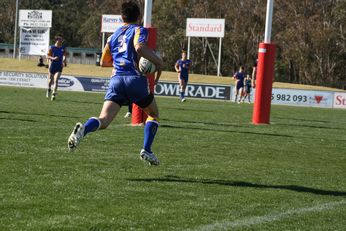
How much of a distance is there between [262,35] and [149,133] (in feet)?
209

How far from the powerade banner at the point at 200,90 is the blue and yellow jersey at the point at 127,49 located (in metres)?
33.8

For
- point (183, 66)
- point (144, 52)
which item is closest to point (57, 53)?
point (183, 66)

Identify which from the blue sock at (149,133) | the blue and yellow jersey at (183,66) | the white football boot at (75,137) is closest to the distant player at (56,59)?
the blue and yellow jersey at (183,66)

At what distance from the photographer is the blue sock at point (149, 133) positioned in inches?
365

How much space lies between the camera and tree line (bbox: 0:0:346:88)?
67250 millimetres

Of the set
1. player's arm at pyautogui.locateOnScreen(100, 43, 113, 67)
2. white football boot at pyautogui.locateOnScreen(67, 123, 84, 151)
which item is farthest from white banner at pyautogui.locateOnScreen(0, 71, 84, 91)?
white football boot at pyautogui.locateOnScreen(67, 123, 84, 151)

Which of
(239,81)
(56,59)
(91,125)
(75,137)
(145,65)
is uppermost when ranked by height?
(56,59)

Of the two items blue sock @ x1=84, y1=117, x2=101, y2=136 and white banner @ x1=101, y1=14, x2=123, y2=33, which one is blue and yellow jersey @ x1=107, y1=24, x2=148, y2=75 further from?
white banner @ x1=101, y1=14, x2=123, y2=33

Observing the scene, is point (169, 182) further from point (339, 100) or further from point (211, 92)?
point (211, 92)

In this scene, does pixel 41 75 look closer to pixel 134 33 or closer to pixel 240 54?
pixel 240 54

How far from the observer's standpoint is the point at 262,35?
236 feet

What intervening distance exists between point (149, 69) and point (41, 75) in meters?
38.0

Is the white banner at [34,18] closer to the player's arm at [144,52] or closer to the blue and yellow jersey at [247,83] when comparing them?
the blue and yellow jersey at [247,83]

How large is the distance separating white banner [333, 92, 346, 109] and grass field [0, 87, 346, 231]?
2750 centimetres
